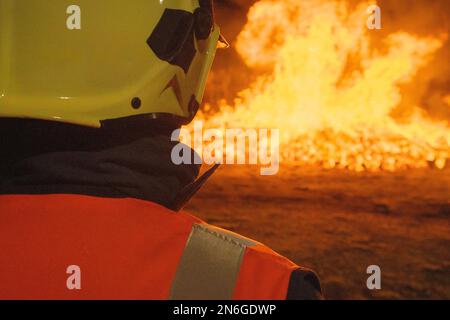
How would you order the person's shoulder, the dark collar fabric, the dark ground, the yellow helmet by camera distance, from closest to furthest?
the person's shoulder, the dark collar fabric, the yellow helmet, the dark ground

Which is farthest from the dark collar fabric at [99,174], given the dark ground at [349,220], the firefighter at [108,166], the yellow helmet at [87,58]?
the dark ground at [349,220]

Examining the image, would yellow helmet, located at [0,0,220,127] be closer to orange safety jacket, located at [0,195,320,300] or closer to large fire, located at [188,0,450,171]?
orange safety jacket, located at [0,195,320,300]

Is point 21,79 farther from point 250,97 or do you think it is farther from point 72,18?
point 250,97

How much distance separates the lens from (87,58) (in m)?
1.76

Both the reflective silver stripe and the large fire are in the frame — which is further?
the large fire

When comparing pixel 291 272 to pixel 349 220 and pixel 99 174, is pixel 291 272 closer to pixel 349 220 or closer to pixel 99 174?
pixel 99 174

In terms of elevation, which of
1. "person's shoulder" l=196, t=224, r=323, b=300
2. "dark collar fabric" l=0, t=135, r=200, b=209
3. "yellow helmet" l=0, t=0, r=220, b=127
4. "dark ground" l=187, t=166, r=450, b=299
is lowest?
"dark ground" l=187, t=166, r=450, b=299

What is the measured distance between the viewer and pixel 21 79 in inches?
71.2

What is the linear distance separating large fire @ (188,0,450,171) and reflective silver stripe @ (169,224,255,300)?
25.8ft

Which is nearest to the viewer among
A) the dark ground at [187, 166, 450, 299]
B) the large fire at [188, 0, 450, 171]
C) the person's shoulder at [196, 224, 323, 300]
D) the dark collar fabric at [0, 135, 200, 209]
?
the person's shoulder at [196, 224, 323, 300]

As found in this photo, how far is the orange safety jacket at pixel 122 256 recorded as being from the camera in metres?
1.34

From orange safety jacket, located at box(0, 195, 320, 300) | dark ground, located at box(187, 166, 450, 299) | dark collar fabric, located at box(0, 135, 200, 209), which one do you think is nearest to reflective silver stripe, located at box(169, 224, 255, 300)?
orange safety jacket, located at box(0, 195, 320, 300)

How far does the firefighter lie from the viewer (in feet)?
4.44

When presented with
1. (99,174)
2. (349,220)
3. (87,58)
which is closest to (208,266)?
(99,174)
